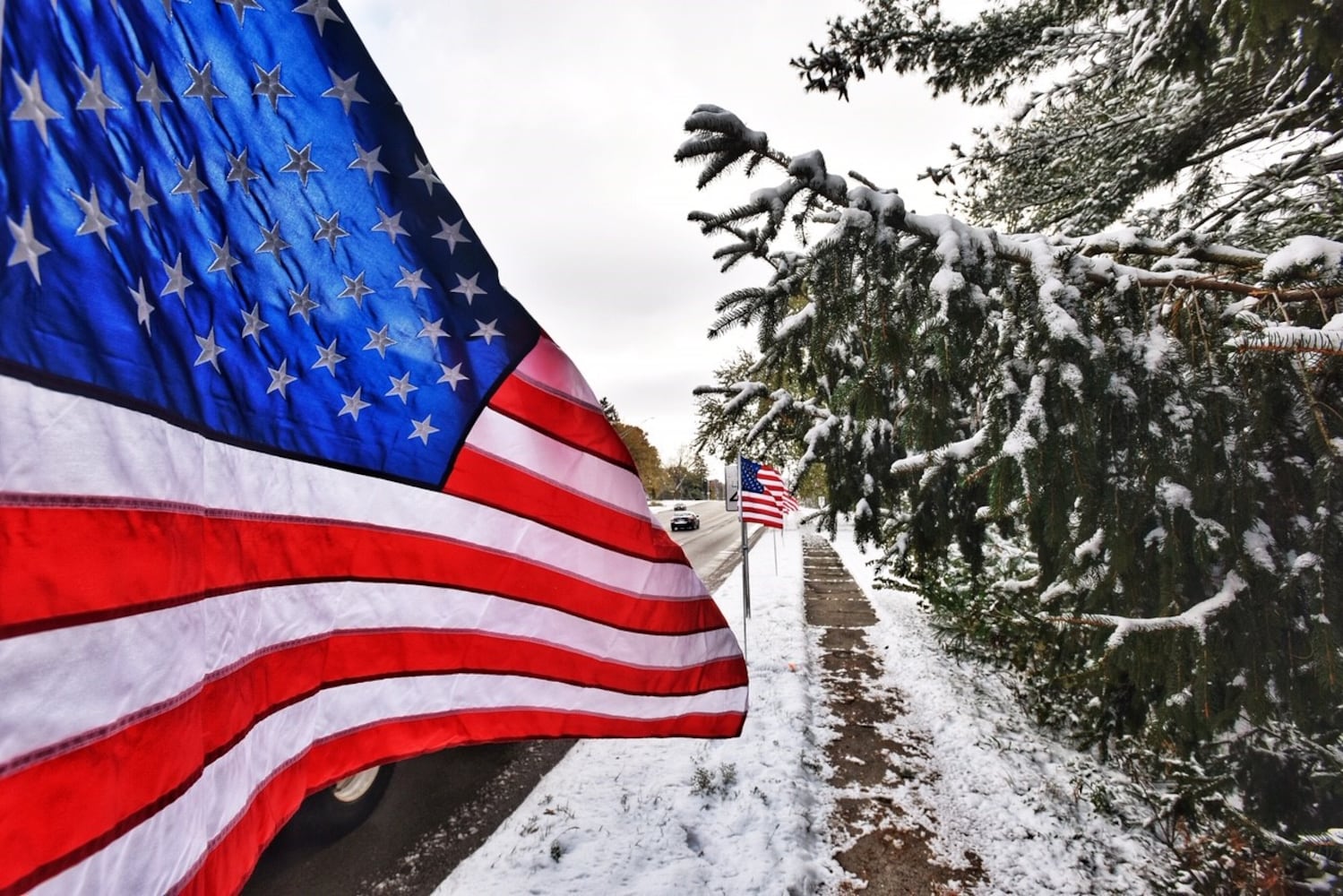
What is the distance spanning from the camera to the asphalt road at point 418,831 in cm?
358

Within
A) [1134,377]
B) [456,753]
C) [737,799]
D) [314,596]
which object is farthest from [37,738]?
[456,753]

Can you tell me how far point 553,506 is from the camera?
78.4 inches

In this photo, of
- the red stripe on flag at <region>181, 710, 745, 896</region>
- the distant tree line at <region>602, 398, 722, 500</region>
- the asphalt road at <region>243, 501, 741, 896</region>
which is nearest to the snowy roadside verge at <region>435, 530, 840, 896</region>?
the asphalt road at <region>243, 501, 741, 896</region>

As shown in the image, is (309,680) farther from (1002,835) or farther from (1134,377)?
(1002,835)

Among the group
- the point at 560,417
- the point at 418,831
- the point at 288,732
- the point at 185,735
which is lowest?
the point at 418,831

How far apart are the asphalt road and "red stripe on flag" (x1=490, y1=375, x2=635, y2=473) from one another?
330 centimetres

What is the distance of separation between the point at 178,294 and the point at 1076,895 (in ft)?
17.0

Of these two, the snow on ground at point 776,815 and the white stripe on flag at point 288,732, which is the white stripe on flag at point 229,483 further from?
the snow on ground at point 776,815

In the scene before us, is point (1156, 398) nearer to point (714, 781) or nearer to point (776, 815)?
point (776, 815)

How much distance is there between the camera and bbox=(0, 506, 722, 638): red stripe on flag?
2.81ft

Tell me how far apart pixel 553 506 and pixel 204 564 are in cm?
100

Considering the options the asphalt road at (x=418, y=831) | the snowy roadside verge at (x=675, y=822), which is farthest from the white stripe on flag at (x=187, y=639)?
the asphalt road at (x=418, y=831)

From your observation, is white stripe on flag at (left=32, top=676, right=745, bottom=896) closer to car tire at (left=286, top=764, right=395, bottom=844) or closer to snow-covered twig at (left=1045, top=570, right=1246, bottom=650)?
snow-covered twig at (left=1045, top=570, right=1246, bottom=650)

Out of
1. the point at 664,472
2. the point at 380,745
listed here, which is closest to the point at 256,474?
the point at 380,745
